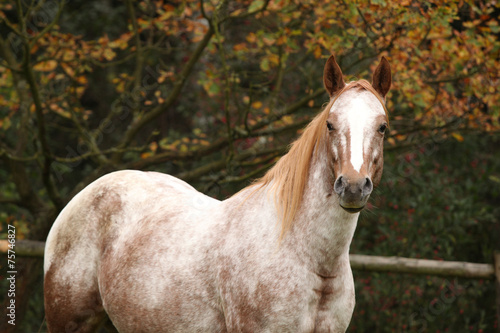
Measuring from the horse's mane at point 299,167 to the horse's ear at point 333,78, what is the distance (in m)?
0.05

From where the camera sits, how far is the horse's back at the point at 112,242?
109 inches

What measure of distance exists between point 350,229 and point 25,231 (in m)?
4.67

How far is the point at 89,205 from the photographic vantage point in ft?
10.2

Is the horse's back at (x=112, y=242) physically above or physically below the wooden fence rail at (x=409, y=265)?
above

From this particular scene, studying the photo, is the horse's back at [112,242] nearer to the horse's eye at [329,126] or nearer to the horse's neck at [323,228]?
the horse's neck at [323,228]

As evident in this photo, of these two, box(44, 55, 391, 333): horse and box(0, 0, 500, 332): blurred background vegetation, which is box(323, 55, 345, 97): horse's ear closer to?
box(44, 55, 391, 333): horse

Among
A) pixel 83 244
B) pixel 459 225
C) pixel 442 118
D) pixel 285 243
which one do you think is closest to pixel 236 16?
pixel 442 118

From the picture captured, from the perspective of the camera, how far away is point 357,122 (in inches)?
81.4

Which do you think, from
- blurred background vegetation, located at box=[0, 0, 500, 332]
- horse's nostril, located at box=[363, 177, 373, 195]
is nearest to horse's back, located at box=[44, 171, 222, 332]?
horse's nostril, located at box=[363, 177, 373, 195]

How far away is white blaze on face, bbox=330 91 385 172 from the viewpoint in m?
2.01

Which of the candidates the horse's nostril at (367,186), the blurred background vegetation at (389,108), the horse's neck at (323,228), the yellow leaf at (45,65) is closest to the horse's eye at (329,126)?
the horse's neck at (323,228)

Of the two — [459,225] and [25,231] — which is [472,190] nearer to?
[459,225]

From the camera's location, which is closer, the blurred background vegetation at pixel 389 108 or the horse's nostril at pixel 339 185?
the horse's nostril at pixel 339 185

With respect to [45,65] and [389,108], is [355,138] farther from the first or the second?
[45,65]
